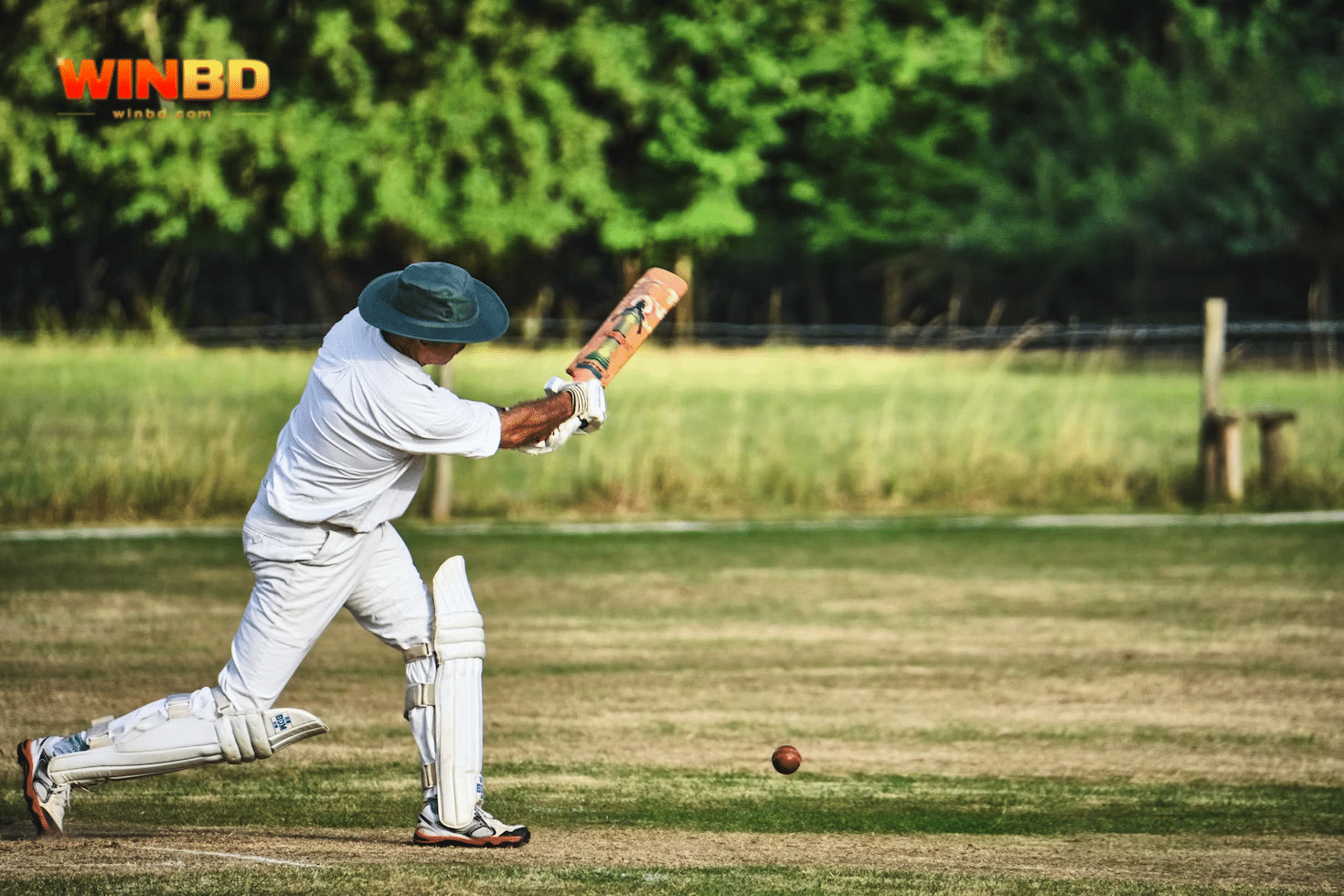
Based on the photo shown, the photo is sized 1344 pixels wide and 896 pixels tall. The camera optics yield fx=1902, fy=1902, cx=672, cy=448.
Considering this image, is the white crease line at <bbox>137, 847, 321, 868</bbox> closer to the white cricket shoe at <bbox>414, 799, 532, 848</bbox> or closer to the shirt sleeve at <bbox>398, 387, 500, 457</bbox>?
the white cricket shoe at <bbox>414, 799, 532, 848</bbox>

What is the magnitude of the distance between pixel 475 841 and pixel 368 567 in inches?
37.4

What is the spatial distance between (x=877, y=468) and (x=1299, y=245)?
87.1 feet

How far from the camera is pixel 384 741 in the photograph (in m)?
8.27

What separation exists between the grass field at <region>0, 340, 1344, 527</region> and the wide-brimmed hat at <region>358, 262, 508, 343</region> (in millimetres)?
10650

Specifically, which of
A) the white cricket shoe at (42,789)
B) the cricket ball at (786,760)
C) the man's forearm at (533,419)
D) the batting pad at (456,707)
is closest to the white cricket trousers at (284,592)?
the batting pad at (456,707)

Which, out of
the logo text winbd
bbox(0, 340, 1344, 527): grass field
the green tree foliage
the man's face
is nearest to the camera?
the man's face

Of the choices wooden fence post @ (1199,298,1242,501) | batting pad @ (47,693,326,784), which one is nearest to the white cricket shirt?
batting pad @ (47,693,326,784)

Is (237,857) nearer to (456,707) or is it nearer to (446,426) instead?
(456,707)

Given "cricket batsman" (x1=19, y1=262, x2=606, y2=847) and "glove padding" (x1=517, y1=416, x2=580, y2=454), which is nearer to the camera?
"cricket batsman" (x1=19, y1=262, x2=606, y2=847)

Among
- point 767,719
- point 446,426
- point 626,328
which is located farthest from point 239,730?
point 767,719

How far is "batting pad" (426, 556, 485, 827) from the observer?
6.05 meters

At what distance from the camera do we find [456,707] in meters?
6.06

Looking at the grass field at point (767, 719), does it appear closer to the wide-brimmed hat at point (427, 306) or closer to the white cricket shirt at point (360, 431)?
the white cricket shirt at point (360, 431)

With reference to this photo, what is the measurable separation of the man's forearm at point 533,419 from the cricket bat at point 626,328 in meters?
0.19
